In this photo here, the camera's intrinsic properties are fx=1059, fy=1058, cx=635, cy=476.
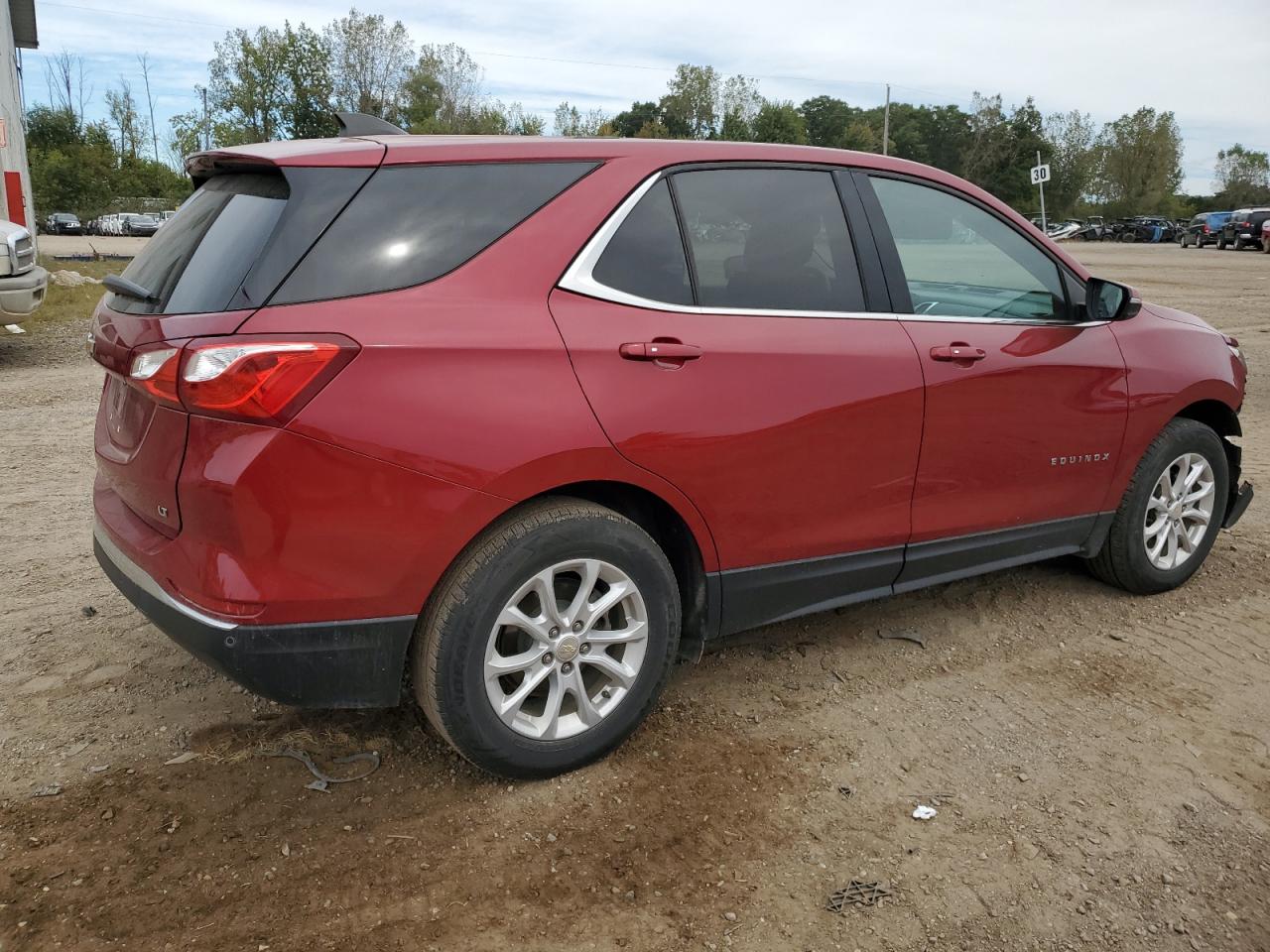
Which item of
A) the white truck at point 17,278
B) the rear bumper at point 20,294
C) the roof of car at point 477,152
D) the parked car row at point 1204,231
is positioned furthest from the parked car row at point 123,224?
the roof of car at point 477,152

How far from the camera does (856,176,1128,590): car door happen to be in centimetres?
360

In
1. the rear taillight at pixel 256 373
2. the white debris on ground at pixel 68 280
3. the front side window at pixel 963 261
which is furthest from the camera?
the white debris on ground at pixel 68 280

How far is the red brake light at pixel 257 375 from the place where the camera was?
8.09 ft

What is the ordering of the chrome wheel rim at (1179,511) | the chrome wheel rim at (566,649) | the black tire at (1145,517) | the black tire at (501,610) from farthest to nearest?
the chrome wheel rim at (1179,511) < the black tire at (1145,517) < the chrome wheel rim at (566,649) < the black tire at (501,610)

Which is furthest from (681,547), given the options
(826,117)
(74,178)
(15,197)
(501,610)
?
(826,117)

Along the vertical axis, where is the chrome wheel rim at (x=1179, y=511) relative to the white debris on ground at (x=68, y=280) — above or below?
above

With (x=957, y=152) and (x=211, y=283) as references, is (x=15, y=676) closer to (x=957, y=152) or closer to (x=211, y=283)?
(x=211, y=283)

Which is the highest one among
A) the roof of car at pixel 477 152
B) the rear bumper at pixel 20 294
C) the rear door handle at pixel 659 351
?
the roof of car at pixel 477 152

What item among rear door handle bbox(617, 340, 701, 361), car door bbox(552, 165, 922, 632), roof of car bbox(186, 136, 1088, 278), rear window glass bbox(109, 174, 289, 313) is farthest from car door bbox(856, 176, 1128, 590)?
rear window glass bbox(109, 174, 289, 313)

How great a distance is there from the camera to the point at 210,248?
108 inches

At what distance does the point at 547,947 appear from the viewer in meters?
2.39

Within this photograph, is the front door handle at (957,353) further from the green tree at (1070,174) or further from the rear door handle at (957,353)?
the green tree at (1070,174)

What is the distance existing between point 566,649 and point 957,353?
169 cm

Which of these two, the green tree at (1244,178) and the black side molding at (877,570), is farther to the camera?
the green tree at (1244,178)
